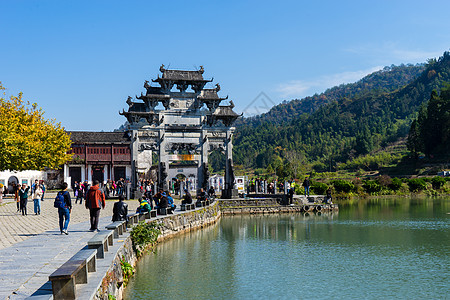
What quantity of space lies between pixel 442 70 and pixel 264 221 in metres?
178

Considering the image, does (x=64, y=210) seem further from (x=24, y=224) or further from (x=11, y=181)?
(x=11, y=181)

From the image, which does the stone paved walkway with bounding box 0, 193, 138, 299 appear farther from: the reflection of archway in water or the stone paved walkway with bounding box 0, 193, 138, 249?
the reflection of archway in water

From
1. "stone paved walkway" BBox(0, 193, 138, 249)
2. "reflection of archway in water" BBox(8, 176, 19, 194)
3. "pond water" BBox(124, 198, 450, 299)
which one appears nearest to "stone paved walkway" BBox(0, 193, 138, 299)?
"stone paved walkway" BBox(0, 193, 138, 249)

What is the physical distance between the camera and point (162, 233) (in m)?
23.5

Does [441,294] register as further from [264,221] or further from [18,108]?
[18,108]

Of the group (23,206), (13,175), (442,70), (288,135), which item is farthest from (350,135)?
(23,206)

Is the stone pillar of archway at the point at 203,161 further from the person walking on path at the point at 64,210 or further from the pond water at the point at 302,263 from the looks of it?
the person walking on path at the point at 64,210

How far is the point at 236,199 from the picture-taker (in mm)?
40062

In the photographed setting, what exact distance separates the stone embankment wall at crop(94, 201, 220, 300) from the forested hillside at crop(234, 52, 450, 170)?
6666 centimetres

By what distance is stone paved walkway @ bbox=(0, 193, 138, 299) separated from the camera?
9453mm

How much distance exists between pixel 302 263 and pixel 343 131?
143 metres

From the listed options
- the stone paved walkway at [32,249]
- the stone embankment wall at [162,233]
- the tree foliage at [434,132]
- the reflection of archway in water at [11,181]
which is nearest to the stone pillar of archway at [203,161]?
the stone embankment wall at [162,233]

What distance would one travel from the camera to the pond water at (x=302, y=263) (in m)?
13.8

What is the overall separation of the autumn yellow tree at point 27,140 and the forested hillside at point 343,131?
188 feet
